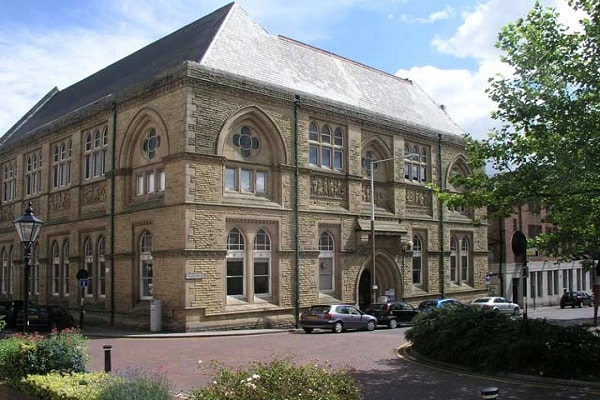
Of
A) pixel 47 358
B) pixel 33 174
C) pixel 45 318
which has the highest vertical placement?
pixel 33 174

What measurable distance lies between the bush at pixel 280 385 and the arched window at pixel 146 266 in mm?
22571

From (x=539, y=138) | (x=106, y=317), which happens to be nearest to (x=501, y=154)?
(x=539, y=138)

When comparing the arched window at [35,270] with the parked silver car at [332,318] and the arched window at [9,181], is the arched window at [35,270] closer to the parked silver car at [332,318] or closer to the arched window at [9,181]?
the arched window at [9,181]

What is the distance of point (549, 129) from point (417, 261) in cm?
2562

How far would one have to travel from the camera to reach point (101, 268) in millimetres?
32562

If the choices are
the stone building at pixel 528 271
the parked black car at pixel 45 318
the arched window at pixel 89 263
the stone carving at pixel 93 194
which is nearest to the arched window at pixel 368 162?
the stone carving at pixel 93 194

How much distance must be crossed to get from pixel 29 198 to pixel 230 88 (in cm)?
Answer: 1893

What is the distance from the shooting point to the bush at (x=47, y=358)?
1041cm

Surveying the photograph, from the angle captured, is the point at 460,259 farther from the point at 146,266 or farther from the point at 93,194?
the point at 93,194

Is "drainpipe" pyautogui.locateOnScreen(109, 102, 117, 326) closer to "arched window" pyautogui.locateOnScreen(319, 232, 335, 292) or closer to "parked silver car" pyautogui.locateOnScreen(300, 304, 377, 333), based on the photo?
"parked silver car" pyautogui.locateOnScreen(300, 304, 377, 333)

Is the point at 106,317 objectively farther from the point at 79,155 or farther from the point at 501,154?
the point at 501,154

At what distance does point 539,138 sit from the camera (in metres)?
14.0

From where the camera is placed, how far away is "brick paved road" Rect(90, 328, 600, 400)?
12.0m

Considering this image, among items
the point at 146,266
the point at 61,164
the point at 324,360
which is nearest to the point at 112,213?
the point at 146,266
